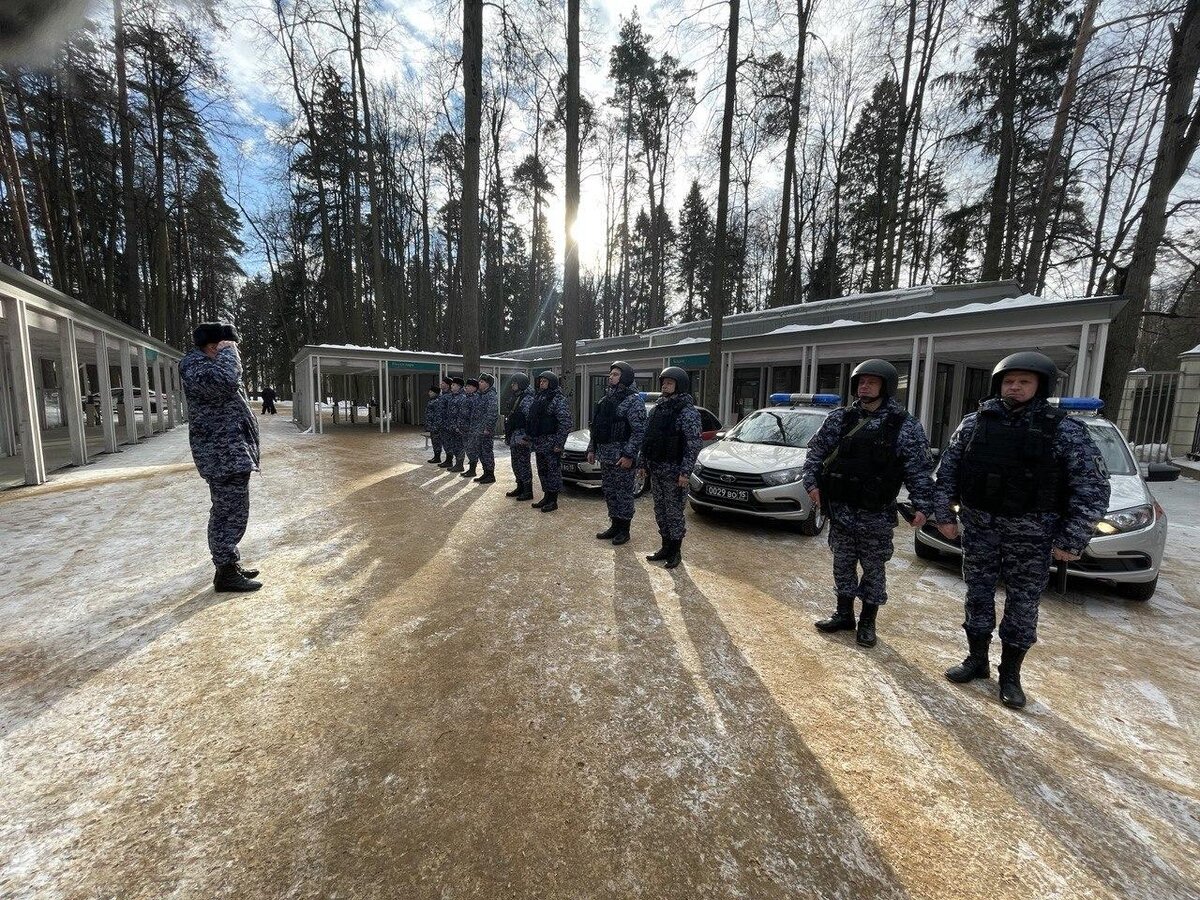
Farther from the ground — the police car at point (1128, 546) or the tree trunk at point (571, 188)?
the tree trunk at point (571, 188)

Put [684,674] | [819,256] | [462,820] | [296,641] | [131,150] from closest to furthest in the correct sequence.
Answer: [462,820] → [684,674] → [296,641] → [131,150] → [819,256]

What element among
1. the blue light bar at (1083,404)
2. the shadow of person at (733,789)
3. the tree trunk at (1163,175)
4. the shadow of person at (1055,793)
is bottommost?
the shadow of person at (1055,793)

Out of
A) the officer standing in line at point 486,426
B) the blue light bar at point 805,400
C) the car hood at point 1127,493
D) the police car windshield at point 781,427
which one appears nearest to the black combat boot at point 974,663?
the car hood at point 1127,493

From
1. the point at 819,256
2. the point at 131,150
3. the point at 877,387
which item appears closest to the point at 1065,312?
the point at 877,387

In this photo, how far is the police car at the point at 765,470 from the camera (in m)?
5.61

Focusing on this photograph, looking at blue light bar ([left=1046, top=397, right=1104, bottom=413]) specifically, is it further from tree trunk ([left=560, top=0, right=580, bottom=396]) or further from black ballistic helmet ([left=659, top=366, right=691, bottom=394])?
tree trunk ([left=560, top=0, right=580, bottom=396])

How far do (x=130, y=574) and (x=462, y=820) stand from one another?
4064mm

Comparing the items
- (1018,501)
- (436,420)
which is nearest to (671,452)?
(1018,501)

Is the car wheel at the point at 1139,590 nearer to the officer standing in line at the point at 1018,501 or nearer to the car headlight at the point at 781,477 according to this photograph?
the officer standing in line at the point at 1018,501

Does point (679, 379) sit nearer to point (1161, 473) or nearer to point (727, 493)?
point (727, 493)

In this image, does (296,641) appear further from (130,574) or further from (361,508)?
(361,508)

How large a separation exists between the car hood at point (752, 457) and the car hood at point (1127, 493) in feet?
8.30

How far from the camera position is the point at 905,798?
77.8 inches

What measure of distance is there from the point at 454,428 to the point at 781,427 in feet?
20.8
